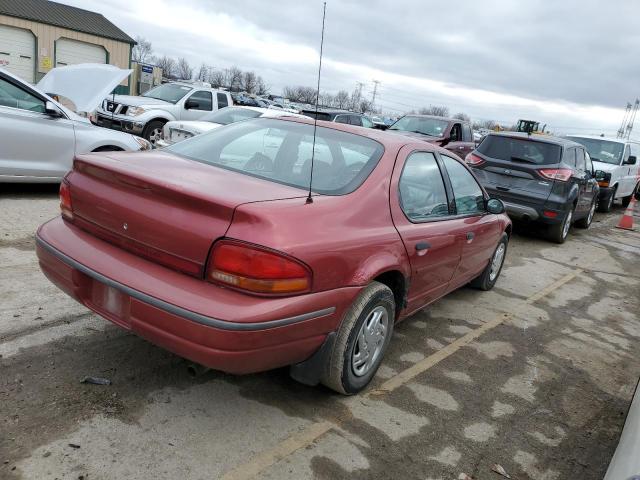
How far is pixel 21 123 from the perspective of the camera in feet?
21.1

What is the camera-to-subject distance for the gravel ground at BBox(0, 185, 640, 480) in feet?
8.51

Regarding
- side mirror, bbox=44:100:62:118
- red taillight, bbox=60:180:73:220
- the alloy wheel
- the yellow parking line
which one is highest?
side mirror, bbox=44:100:62:118

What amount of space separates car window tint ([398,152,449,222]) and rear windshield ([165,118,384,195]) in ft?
0.95

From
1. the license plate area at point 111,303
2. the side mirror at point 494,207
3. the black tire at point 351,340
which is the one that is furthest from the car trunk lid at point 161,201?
the side mirror at point 494,207

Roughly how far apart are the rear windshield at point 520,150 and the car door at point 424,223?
502 centimetres

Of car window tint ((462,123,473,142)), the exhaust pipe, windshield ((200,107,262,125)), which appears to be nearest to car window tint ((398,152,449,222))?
the exhaust pipe

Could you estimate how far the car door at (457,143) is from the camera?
1295cm

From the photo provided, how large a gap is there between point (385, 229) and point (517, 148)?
20.8 feet

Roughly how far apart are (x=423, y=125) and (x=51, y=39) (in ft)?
84.1

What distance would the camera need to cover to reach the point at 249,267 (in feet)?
8.12

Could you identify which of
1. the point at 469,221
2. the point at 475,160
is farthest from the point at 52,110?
the point at 475,160

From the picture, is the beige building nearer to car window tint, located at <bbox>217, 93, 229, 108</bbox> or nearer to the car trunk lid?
car window tint, located at <bbox>217, 93, 229, 108</bbox>

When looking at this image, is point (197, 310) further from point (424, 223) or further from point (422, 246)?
point (424, 223)

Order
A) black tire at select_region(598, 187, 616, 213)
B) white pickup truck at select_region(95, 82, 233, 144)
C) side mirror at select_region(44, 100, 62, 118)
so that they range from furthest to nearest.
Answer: black tire at select_region(598, 187, 616, 213) → white pickup truck at select_region(95, 82, 233, 144) → side mirror at select_region(44, 100, 62, 118)
